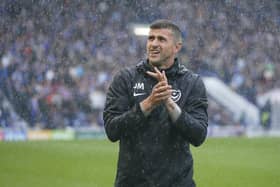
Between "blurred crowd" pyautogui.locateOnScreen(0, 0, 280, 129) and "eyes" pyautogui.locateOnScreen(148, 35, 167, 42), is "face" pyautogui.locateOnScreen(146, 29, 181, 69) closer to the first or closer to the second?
"eyes" pyautogui.locateOnScreen(148, 35, 167, 42)

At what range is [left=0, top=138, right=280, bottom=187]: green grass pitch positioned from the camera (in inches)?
400

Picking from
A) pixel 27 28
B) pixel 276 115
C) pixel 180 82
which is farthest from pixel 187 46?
pixel 180 82

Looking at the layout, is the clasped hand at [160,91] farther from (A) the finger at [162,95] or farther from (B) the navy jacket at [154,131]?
(B) the navy jacket at [154,131]

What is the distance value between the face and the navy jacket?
0.17 ft

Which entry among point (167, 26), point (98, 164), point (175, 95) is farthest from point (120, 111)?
point (98, 164)

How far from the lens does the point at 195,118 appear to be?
407cm

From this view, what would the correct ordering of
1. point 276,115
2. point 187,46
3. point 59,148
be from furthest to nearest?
point 187,46, point 276,115, point 59,148

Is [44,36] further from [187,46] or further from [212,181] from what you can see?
[212,181]

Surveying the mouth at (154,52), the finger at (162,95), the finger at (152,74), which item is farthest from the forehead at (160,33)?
the finger at (162,95)

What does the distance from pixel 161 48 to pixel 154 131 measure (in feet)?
1.76

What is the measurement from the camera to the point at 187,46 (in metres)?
24.4

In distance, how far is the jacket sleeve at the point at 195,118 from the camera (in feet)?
12.9

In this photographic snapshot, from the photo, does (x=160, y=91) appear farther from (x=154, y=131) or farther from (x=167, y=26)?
(x=167, y=26)

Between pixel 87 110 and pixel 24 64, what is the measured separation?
8.57 feet
